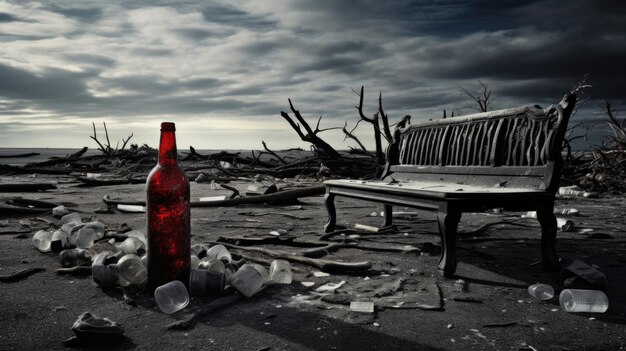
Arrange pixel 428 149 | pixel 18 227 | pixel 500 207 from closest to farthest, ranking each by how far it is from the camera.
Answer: pixel 500 207
pixel 18 227
pixel 428 149

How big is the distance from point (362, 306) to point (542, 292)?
4.02 ft

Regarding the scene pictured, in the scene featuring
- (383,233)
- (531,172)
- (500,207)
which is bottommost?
(383,233)

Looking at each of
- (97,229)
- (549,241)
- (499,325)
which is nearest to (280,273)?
(499,325)

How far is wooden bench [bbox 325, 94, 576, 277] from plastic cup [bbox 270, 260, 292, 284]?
1.17 meters

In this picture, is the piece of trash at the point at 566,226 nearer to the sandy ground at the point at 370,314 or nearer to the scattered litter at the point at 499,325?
the sandy ground at the point at 370,314

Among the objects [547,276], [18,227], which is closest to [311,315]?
[547,276]

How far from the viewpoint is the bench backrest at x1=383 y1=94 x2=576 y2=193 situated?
3643mm

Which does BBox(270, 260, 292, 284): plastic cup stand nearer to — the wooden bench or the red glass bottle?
the red glass bottle

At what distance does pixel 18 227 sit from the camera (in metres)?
5.11

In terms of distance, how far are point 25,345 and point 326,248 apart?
2.47 metres

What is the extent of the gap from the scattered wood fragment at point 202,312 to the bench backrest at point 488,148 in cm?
262

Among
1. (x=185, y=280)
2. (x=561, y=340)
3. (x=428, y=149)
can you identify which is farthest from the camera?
(x=428, y=149)

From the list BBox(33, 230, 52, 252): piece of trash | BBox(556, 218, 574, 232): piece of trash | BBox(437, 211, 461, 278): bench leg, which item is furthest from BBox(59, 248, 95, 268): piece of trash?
BBox(556, 218, 574, 232): piece of trash

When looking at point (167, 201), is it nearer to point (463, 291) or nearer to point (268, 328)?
point (268, 328)
